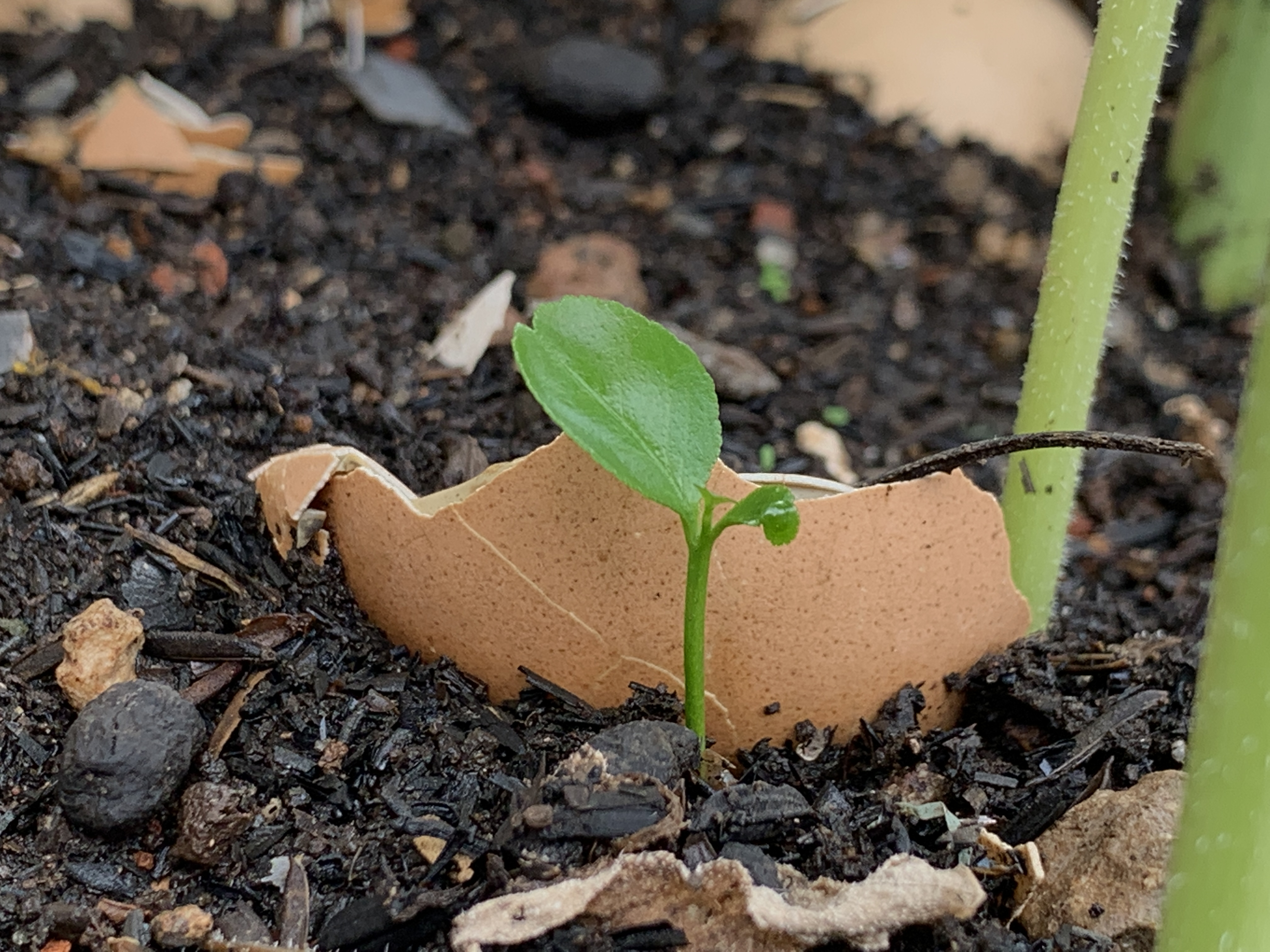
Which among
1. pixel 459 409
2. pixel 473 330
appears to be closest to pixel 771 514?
pixel 459 409

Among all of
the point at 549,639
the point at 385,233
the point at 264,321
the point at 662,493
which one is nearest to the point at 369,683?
the point at 549,639

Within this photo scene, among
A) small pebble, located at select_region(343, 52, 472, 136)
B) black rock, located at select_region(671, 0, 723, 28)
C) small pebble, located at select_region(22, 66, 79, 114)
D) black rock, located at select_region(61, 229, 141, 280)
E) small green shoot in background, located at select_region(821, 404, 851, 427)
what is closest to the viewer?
black rock, located at select_region(61, 229, 141, 280)

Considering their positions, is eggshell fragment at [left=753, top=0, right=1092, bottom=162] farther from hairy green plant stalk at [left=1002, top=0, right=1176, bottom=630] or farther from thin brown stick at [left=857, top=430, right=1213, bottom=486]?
thin brown stick at [left=857, top=430, right=1213, bottom=486]

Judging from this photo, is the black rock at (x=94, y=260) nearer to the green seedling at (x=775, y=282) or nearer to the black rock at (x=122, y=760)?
the black rock at (x=122, y=760)

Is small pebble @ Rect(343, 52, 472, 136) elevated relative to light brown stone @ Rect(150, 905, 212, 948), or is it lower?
elevated

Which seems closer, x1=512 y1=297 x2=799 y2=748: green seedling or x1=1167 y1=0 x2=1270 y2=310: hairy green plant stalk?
x1=512 y1=297 x2=799 y2=748: green seedling

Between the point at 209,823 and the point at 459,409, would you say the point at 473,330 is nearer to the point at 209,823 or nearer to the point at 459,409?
the point at 459,409

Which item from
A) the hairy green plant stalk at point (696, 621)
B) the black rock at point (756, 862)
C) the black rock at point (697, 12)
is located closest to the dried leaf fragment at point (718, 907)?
the black rock at point (756, 862)

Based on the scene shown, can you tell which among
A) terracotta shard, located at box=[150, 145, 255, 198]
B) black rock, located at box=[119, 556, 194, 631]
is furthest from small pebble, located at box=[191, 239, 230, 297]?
black rock, located at box=[119, 556, 194, 631]

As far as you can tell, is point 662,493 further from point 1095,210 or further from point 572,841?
point 1095,210
